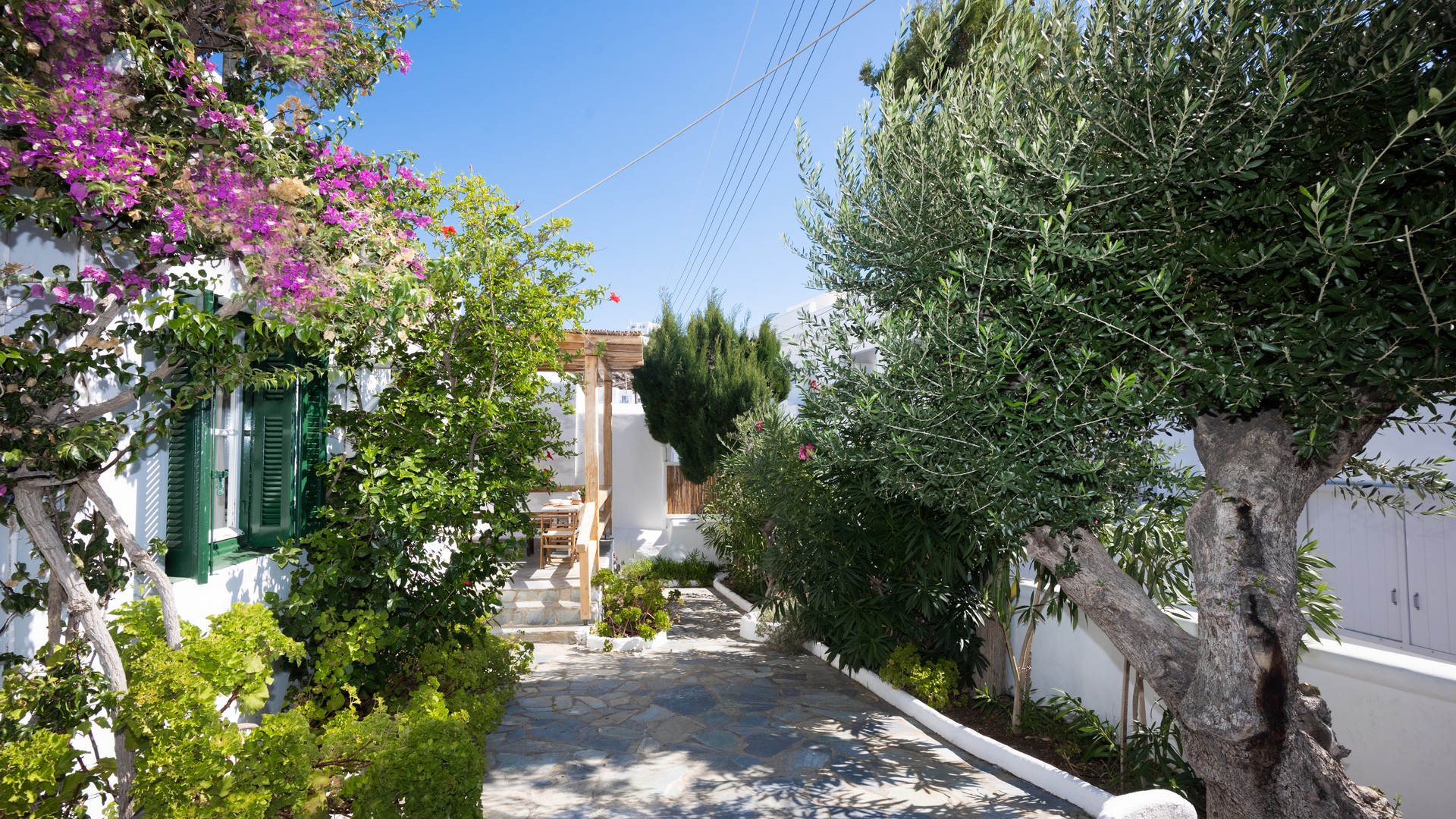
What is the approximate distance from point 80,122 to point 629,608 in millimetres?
7301

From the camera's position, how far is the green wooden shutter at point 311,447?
5461 millimetres

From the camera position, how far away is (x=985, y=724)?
6.17 meters

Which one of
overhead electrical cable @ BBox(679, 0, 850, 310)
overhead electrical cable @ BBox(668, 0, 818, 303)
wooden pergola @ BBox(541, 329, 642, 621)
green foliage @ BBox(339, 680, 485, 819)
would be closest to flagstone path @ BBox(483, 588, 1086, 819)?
green foliage @ BBox(339, 680, 485, 819)

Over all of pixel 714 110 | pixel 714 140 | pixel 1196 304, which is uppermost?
pixel 714 140

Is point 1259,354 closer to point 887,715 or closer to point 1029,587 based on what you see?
point 1029,587

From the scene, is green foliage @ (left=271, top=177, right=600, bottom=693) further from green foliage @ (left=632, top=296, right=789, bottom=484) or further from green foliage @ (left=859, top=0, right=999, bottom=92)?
green foliage @ (left=632, top=296, right=789, bottom=484)

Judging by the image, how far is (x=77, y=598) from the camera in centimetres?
297

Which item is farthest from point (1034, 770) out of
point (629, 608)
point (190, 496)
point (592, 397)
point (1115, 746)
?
point (592, 397)

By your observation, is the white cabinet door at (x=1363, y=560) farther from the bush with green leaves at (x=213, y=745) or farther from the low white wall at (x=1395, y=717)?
the bush with green leaves at (x=213, y=745)

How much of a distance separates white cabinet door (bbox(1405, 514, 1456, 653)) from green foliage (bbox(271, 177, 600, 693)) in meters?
7.23

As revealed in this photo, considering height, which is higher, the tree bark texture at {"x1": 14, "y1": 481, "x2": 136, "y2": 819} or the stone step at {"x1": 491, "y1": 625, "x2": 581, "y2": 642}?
the tree bark texture at {"x1": 14, "y1": 481, "x2": 136, "y2": 819}

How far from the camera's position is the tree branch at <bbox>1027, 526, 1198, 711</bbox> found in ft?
13.5

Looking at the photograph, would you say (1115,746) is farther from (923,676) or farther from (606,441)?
(606,441)

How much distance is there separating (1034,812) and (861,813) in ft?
3.56
